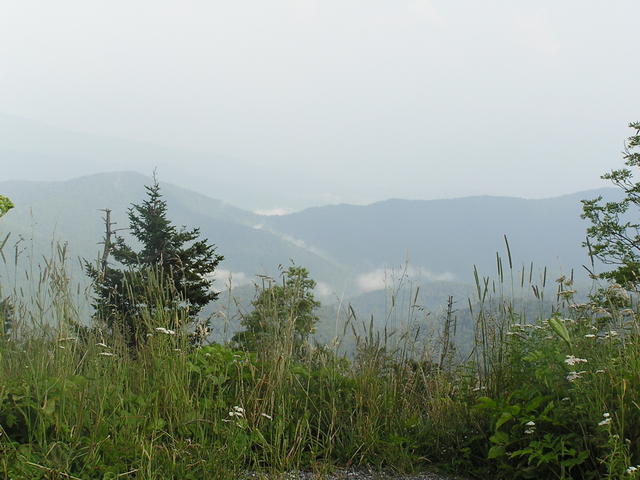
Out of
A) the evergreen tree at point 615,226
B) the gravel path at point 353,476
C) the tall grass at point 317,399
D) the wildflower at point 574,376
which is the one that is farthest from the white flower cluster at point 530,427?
the evergreen tree at point 615,226

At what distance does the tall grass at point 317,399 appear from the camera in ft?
10.5

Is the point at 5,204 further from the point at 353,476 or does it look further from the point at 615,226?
the point at 615,226

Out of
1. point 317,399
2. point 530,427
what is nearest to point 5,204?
point 317,399

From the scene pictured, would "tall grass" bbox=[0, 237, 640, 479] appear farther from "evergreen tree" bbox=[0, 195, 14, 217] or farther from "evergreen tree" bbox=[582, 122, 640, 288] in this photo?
"evergreen tree" bbox=[582, 122, 640, 288]

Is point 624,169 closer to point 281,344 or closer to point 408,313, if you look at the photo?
point 408,313

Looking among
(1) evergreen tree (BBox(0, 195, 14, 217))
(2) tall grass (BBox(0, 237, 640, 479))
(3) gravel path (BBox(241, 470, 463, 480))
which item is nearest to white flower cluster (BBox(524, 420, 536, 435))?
(2) tall grass (BBox(0, 237, 640, 479))

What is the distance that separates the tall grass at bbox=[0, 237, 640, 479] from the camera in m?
3.19

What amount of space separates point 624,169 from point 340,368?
19205 mm

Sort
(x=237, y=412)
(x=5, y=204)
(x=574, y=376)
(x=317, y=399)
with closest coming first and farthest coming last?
(x=574, y=376)
(x=237, y=412)
(x=317, y=399)
(x=5, y=204)

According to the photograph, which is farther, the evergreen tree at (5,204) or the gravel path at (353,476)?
the evergreen tree at (5,204)

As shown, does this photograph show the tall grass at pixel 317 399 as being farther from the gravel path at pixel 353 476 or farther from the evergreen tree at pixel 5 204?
the evergreen tree at pixel 5 204

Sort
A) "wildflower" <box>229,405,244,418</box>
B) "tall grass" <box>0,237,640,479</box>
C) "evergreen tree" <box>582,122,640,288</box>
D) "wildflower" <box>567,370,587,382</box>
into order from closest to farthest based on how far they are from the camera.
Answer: "tall grass" <box>0,237,640,479</box>, "wildflower" <box>567,370,587,382</box>, "wildflower" <box>229,405,244,418</box>, "evergreen tree" <box>582,122,640,288</box>

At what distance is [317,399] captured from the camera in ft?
14.1

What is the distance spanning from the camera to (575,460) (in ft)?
10.9
